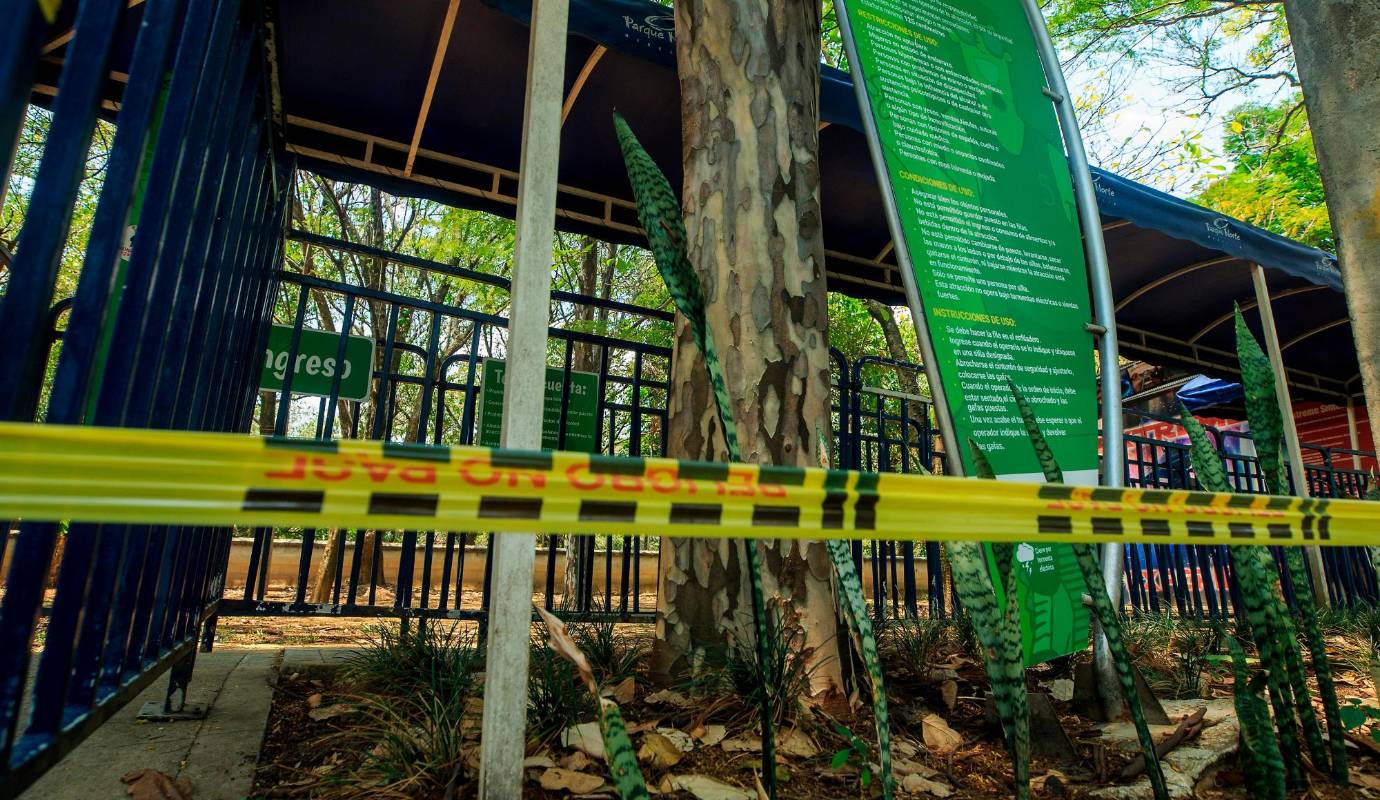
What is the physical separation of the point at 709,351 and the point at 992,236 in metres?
2.20

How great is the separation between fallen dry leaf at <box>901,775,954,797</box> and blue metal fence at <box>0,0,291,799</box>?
175cm

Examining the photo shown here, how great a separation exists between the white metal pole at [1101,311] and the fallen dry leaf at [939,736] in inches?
26.0

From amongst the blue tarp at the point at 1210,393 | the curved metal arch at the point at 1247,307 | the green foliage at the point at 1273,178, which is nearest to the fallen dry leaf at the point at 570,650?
the curved metal arch at the point at 1247,307

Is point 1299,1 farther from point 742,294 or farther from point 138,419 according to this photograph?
point 138,419

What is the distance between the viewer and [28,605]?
1.00m

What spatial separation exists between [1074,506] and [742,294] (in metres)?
1.56

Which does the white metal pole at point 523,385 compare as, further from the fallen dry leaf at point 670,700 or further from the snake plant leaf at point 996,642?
the snake plant leaf at point 996,642

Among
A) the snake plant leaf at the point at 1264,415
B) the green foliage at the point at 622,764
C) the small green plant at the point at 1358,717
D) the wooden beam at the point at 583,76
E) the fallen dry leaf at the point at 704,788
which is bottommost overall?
the fallen dry leaf at the point at 704,788

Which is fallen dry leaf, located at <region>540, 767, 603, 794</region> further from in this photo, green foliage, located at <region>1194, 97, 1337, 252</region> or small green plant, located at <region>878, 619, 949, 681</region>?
green foliage, located at <region>1194, 97, 1337, 252</region>

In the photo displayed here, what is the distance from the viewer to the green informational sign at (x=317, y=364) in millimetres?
3559

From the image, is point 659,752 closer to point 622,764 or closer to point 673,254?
point 622,764

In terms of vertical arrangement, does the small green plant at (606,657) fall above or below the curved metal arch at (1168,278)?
below

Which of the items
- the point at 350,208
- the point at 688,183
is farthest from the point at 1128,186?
the point at 350,208

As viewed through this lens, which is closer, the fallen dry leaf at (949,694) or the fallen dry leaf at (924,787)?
the fallen dry leaf at (924,787)
